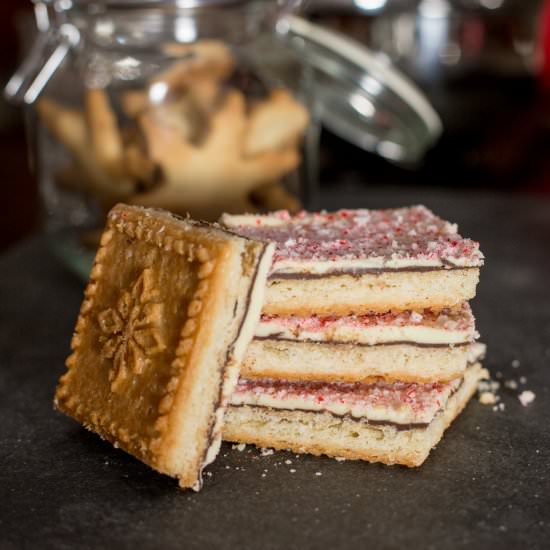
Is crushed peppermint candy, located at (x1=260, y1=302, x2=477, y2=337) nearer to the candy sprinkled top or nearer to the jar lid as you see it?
the candy sprinkled top

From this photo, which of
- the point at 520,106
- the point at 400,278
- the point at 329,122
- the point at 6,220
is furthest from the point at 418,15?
the point at 400,278

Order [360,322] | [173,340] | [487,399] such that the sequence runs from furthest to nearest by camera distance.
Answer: [487,399] < [360,322] < [173,340]

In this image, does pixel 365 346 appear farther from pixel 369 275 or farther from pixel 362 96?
pixel 362 96

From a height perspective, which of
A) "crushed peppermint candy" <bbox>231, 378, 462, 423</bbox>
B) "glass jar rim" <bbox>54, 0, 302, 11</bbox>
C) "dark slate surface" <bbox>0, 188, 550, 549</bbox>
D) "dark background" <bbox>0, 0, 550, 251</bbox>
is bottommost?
"dark background" <bbox>0, 0, 550, 251</bbox>

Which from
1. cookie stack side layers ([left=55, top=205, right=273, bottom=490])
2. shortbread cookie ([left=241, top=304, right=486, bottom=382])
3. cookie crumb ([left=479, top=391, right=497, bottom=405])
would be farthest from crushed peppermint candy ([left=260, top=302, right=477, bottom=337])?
cookie crumb ([left=479, top=391, right=497, bottom=405])

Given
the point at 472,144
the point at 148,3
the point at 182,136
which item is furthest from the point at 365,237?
the point at 472,144

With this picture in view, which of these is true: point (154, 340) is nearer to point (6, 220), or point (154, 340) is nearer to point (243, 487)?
point (243, 487)

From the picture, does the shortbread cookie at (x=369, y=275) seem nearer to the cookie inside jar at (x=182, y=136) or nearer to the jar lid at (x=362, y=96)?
the cookie inside jar at (x=182, y=136)
